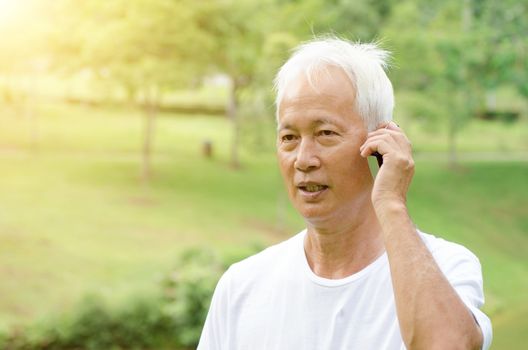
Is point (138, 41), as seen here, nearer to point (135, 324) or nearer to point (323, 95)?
point (135, 324)

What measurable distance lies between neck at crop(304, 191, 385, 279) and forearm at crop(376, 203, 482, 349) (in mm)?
224

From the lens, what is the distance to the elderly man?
71.8 inches

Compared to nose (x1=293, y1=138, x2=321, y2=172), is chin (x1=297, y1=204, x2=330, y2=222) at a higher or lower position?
lower

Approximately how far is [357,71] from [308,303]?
519 mm

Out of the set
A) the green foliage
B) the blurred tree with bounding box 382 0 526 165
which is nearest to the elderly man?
the green foliage

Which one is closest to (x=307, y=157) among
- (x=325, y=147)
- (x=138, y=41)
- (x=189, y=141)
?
(x=325, y=147)

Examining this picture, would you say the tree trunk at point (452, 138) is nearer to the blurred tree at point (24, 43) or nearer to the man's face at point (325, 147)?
the blurred tree at point (24, 43)

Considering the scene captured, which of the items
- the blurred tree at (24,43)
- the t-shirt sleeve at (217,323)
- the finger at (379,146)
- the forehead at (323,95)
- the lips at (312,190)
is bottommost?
the t-shirt sleeve at (217,323)

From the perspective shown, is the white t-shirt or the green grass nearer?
the white t-shirt

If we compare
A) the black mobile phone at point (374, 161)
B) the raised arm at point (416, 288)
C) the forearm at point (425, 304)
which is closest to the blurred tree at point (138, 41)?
the black mobile phone at point (374, 161)

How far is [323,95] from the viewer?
6.34ft

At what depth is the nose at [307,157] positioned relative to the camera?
192 centimetres

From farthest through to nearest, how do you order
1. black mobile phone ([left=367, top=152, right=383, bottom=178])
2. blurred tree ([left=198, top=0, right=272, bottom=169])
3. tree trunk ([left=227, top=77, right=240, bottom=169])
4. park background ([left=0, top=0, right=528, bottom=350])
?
1. tree trunk ([left=227, top=77, right=240, bottom=169])
2. blurred tree ([left=198, top=0, right=272, bottom=169])
3. park background ([left=0, top=0, right=528, bottom=350])
4. black mobile phone ([left=367, top=152, right=383, bottom=178])

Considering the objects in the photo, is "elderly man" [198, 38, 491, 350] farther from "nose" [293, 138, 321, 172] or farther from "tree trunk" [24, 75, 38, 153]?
"tree trunk" [24, 75, 38, 153]
